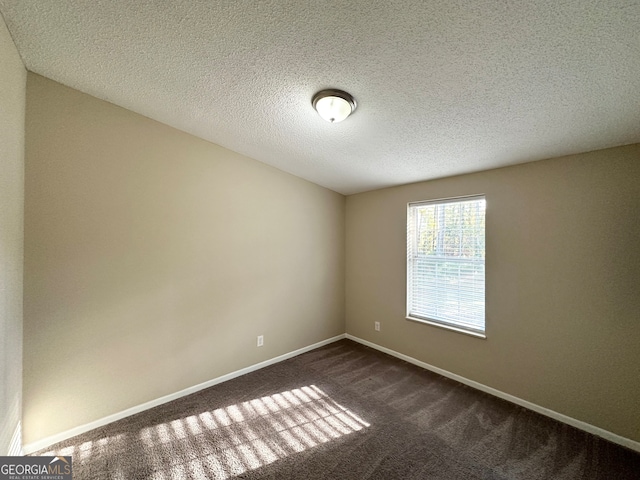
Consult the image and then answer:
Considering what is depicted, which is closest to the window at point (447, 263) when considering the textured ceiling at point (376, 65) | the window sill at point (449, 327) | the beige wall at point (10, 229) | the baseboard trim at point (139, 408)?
the window sill at point (449, 327)

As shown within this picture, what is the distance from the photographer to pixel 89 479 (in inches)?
61.1

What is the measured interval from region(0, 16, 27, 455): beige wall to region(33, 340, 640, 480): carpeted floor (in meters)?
0.61

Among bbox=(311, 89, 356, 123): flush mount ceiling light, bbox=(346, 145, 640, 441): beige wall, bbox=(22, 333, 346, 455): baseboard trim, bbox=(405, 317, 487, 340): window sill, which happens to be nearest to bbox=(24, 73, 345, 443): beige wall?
bbox=(22, 333, 346, 455): baseboard trim

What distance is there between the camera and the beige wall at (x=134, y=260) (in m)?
1.83

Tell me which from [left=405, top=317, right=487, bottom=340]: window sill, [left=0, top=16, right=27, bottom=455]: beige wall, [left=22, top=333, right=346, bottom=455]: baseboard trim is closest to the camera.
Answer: [left=0, top=16, right=27, bottom=455]: beige wall

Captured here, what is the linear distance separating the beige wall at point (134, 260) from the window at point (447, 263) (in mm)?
1649

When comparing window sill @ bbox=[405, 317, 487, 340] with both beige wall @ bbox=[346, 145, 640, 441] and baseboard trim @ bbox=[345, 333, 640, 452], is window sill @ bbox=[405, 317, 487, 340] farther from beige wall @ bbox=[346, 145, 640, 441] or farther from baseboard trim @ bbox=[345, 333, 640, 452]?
baseboard trim @ bbox=[345, 333, 640, 452]

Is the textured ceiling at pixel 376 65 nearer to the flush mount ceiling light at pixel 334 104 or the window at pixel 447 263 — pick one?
the flush mount ceiling light at pixel 334 104

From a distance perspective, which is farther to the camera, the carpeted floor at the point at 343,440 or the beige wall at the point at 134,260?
the beige wall at the point at 134,260

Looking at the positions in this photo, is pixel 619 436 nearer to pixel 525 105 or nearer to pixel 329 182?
pixel 525 105

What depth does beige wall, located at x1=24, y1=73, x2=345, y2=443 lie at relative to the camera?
183 cm

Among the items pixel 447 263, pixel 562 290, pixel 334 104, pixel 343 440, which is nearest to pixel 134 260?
pixel 334 104

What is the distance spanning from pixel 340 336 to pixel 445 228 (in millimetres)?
2247

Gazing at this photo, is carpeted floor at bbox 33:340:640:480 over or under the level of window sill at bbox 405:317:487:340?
under
